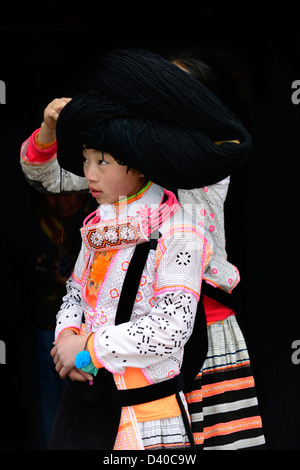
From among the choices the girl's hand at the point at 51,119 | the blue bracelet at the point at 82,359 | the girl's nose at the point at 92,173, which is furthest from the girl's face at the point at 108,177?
the blue bracelet at the point at 82,359

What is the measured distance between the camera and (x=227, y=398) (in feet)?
5.08

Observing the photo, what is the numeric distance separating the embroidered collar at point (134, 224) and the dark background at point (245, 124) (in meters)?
0.71

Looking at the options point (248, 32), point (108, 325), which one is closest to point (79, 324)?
point (108, 325)

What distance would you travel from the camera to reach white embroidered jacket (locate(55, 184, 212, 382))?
126 centimetres

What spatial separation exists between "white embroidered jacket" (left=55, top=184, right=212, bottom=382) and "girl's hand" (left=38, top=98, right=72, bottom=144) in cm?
24

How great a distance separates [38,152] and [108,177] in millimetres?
274

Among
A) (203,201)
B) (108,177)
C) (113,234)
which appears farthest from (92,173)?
(203,201)

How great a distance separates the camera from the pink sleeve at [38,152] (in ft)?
4.83

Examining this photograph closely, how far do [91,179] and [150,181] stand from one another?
147mm

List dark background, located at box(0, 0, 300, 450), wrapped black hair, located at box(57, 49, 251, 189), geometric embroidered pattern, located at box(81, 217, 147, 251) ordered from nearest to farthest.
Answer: wrapped black hair, located at box(57, 49, 251, 189), geometric embroidered pattern, located at box(81, 217, 147, 251), dark background, located at box(0, 0, 300, 450)

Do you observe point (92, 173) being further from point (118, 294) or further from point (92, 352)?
point (92, 352)

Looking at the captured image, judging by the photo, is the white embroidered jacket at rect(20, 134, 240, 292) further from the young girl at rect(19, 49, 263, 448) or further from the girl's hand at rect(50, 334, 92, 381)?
the girl's hand at rect(50, 334, 92, 381)

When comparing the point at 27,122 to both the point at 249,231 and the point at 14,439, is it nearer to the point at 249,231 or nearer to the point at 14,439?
the point at 249,231

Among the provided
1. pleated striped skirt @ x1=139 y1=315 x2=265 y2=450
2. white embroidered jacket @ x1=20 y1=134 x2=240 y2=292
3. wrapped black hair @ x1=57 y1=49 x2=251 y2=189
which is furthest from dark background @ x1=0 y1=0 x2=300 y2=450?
wrapped black hair @ x1=57 y1=49 x2=251 y2=189
